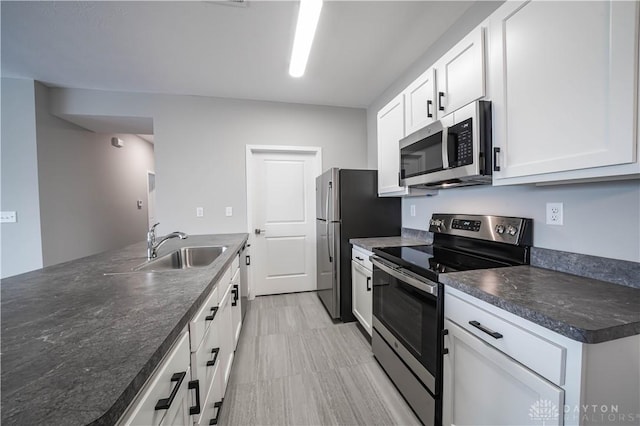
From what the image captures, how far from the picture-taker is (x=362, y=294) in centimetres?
220

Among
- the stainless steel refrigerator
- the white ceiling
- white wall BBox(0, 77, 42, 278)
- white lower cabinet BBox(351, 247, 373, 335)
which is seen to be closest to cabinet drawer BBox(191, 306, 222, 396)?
white lower cabinet BBox(351, 247, 373, 335)

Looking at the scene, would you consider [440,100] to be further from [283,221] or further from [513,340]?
[283,221]

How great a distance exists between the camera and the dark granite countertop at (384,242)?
2.07m

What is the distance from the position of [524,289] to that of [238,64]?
9.13 feet

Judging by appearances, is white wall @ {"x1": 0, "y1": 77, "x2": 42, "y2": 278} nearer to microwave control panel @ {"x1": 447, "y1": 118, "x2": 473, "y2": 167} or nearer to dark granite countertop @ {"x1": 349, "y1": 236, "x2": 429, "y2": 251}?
dark granite countertop @ {"x1": 349, "y1": 236, "x2": 429, "y2": 251}

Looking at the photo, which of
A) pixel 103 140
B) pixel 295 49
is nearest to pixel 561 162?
pixel 295 49

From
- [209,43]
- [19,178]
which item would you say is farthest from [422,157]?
[19,178]

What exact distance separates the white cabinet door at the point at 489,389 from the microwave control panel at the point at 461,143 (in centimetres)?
85

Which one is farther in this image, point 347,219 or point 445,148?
point 347,219

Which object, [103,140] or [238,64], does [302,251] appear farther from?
[103,140]

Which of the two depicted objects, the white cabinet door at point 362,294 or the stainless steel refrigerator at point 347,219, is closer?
the white cabinet door at point 362,294

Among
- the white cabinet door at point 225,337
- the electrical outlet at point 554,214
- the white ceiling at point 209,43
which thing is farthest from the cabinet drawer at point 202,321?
the white ceiling at point 209,43

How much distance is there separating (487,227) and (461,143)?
58 cm

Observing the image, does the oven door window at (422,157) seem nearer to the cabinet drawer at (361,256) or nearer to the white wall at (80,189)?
the cabinet drawer at (361,256)
